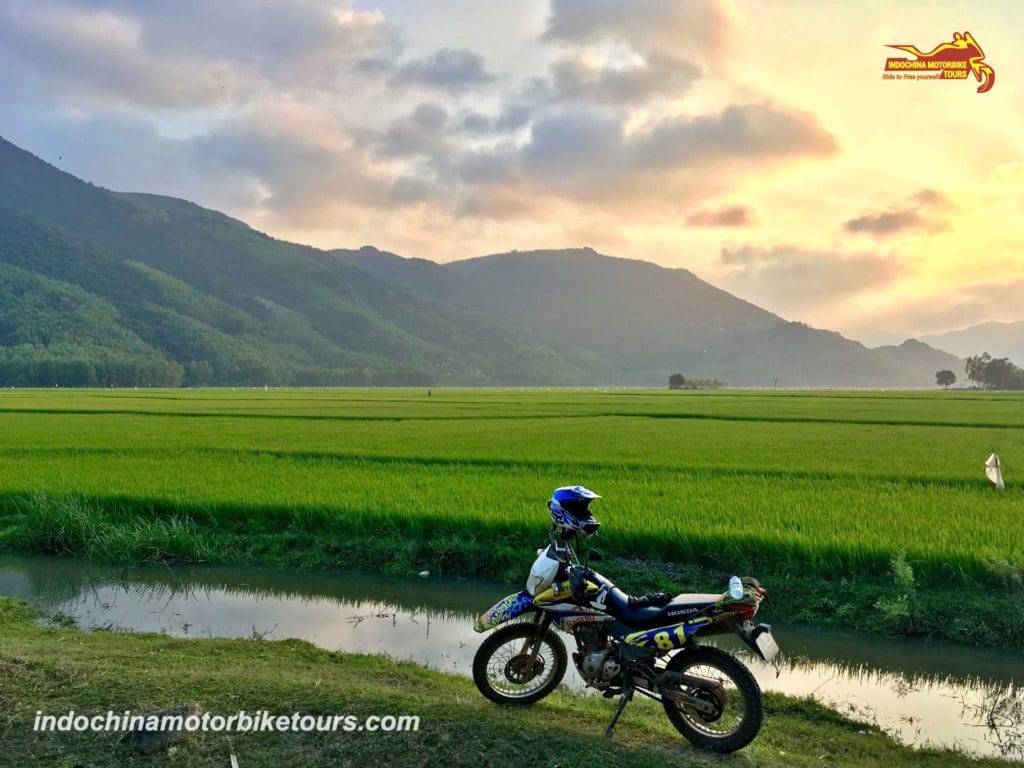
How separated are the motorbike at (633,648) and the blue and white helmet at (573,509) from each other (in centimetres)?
14

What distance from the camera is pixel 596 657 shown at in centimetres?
485

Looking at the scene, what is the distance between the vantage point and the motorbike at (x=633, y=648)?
456 centimetres

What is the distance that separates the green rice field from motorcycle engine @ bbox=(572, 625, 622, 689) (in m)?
5.16

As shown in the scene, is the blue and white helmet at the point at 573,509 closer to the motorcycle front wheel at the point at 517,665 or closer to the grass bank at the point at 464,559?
the motorcycle front wheel at the point at 517,665

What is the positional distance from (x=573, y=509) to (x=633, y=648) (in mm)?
1037

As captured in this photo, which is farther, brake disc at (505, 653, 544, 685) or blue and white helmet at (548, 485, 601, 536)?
brake disc at (505, 653, 544, 685)

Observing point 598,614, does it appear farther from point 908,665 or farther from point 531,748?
point 908,665

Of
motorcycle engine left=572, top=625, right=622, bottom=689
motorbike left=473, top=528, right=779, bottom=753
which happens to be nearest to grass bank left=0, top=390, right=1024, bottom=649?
motorbike left=473, top=528, right=779, bottom=753

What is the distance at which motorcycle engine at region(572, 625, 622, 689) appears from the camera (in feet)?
15.9

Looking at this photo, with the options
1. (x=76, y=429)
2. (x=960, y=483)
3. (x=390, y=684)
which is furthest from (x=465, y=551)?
(x=76, y=429)

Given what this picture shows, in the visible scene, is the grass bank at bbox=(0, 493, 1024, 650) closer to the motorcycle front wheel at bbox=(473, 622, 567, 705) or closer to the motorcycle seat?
the motorcycle front wheel at bbox=(473, 622, 567, 705)

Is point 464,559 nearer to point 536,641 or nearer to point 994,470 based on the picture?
point 536,641

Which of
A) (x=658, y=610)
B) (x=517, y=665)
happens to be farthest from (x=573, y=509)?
(x=517, y=665)

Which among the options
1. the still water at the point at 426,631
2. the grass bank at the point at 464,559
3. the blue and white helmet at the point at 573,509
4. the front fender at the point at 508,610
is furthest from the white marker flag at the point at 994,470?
the front fender at the point at 508,610
